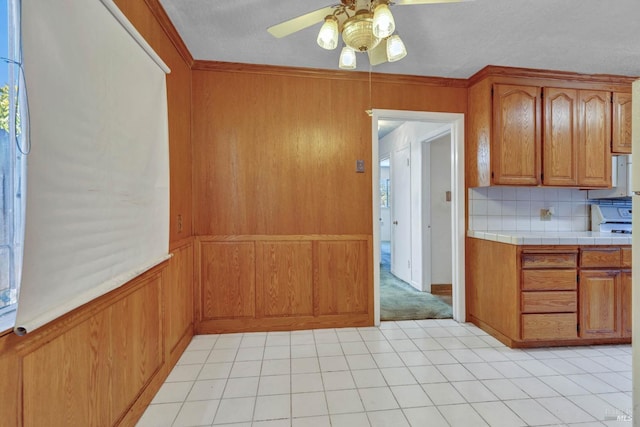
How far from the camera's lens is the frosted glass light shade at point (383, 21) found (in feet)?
4.17

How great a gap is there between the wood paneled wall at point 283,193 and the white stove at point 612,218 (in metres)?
2.12

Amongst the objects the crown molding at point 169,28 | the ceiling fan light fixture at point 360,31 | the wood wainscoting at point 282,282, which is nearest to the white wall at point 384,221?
the wood wainscoting at point 282,282

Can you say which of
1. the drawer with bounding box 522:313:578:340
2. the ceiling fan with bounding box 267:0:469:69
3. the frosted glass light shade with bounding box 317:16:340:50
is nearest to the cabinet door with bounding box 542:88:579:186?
the drawer with bounding box 522:313:578:340

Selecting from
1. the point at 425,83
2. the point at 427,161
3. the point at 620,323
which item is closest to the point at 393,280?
the point at 427,161

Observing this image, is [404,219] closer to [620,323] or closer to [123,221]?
[620,323]

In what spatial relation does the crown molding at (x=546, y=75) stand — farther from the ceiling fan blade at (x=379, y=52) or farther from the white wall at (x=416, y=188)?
the ceiling fan blade at (x=379, y=52)

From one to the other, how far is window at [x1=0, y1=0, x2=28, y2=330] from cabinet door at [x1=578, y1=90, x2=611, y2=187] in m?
3.76

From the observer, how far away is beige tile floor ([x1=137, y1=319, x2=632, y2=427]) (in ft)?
5.28

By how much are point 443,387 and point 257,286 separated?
5.36 feet

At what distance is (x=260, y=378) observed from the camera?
1979 millimetres

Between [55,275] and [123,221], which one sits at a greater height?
[123,221]

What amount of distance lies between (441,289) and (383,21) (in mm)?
3505

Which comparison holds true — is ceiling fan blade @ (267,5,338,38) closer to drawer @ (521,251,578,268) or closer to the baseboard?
drawer @ (521,251,578,268)

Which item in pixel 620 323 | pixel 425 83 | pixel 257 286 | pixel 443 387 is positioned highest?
pixel 425 83
